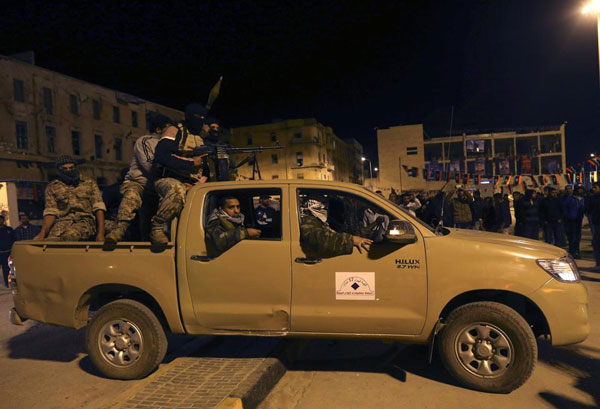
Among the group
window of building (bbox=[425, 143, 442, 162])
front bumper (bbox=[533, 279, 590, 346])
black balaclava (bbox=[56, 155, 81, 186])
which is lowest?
front bumper (bbox=[533, 279, 590, 346])

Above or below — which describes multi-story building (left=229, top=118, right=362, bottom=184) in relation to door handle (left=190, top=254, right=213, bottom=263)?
above

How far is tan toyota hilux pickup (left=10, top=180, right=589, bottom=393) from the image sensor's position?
352 centimetres

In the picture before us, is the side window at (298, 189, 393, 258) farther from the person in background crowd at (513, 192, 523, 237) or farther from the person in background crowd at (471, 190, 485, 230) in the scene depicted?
the person in background crowd at (513, 192, 523, 237)

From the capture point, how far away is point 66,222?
5.00 m

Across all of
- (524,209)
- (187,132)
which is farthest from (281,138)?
(187,132)

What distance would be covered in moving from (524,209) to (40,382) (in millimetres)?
12115

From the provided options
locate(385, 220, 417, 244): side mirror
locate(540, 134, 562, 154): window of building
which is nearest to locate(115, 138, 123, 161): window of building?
locate(385, 220, 417, 244): side mirror

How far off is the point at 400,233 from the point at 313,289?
0.97 meters

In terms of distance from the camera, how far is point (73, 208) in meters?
5.07

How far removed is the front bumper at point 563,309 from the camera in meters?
3.46

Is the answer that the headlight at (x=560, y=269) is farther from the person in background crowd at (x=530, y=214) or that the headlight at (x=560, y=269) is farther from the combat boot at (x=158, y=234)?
the person in background crowd at (x=530, y=214)

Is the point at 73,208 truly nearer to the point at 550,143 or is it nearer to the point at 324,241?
the point at 324,241

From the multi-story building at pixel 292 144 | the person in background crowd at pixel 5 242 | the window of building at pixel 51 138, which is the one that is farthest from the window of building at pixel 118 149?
the person in background crowd at pixel 5 242

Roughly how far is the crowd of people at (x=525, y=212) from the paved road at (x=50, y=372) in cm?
786
